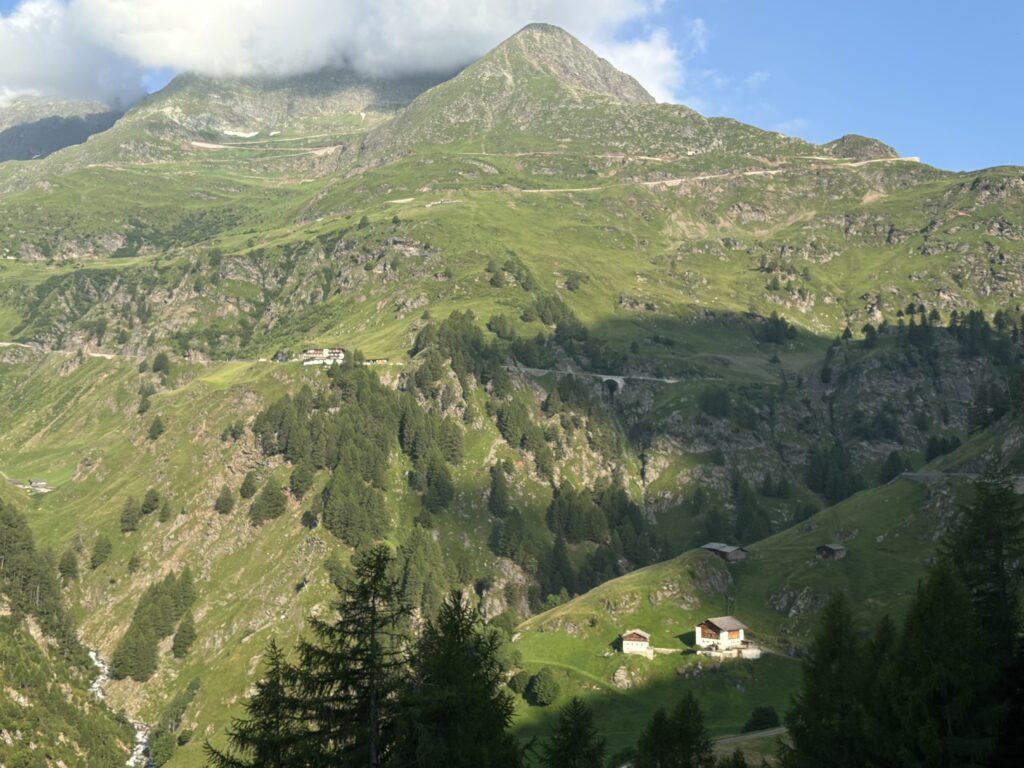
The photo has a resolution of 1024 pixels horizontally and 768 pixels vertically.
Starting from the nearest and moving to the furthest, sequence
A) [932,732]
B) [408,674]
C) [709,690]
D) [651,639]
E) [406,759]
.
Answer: [406,759]
[408,674]
[932,732]
[709,690]
[651,639]

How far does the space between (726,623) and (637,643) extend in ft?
56.4

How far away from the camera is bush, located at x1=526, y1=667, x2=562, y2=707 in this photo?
139375 millimetres

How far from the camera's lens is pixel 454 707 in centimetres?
3247

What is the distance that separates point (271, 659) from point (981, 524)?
145 feet

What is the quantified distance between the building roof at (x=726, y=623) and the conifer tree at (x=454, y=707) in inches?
4477

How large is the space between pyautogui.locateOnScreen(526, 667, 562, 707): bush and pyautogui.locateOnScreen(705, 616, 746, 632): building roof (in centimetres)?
3170

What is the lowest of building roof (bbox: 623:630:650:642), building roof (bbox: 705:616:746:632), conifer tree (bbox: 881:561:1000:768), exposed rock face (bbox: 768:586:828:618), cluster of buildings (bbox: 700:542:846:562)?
conifer tree (bbox: 881:561:1000:768)

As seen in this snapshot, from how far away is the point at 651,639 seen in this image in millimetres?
156625

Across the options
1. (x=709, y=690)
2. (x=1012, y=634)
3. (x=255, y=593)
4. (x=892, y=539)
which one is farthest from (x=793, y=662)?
(x=255, y=593)

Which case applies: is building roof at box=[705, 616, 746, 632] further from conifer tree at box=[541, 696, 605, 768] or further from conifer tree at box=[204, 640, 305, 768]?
conifer tree at box=[204, 640, 305, 768]

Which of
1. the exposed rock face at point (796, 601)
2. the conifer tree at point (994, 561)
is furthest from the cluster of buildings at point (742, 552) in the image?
the conifer tree at point (994, 561)

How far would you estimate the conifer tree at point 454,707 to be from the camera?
27.5 metres

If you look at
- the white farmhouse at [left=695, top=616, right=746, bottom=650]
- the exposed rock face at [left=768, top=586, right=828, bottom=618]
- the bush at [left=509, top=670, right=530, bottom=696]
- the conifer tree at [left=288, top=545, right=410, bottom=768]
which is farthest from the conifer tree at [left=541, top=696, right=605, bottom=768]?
the exposed rock face at [left=768, top=586, right=828, bottom=618]

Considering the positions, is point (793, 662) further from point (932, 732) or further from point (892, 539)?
point (932, 732)
